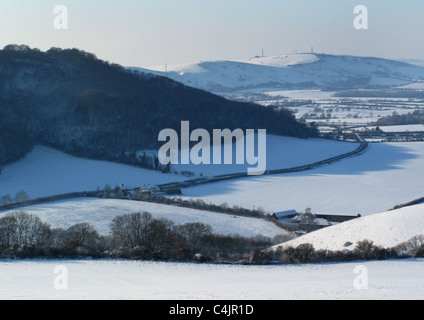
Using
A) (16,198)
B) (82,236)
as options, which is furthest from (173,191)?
(82,236)

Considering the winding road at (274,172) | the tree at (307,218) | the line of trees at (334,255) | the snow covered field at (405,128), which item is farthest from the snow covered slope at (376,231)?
the snow covered field at (405,128)

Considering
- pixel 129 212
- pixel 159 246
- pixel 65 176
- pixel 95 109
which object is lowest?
pixel 129 212

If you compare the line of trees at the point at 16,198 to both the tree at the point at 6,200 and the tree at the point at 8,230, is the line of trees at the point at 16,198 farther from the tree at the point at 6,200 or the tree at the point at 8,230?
the tree at the point at 8,230

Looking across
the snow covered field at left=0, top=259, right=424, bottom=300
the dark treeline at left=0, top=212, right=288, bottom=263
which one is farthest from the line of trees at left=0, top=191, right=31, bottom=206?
the snow covered field at left=0, top=259, right=424, bottom=300

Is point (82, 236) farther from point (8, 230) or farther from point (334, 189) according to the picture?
point (334, 189)

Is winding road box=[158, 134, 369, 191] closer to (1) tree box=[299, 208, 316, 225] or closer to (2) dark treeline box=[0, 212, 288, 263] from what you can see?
(1) tree box=[299, 208, 316, 225]

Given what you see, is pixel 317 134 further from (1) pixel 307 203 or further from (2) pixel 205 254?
(2) pixel 205 254
